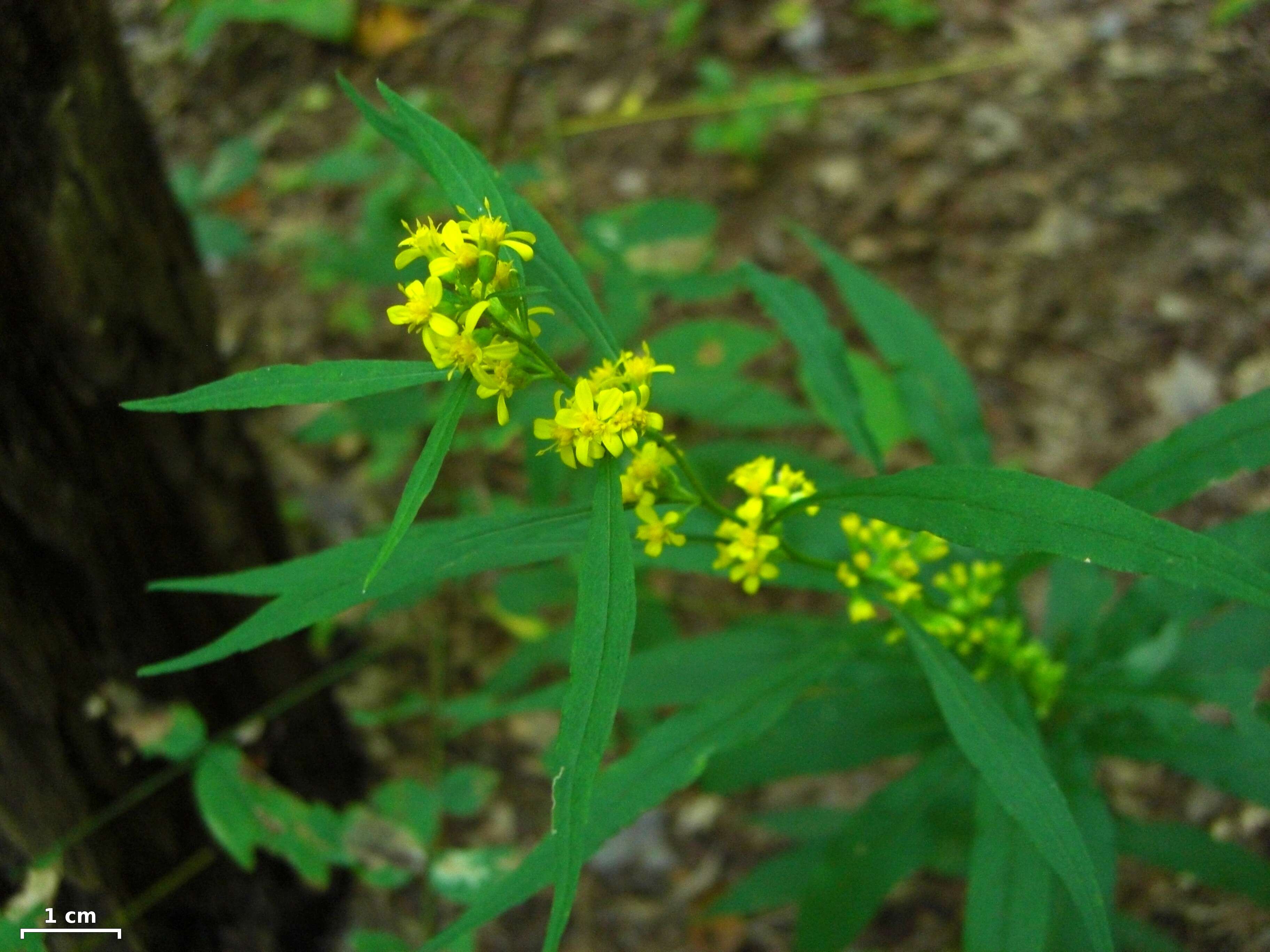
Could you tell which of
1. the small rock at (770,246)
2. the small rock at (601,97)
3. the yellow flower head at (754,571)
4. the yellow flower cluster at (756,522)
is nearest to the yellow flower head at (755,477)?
the yellow flower cluster at (756,522)

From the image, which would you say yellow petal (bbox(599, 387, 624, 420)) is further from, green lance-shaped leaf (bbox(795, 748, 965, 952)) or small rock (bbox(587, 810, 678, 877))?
small rock (bbox(587, 810, 678, 877))

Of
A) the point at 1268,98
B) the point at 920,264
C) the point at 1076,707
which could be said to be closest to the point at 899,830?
the point at 1076,707

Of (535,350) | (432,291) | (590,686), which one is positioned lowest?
(590,686)

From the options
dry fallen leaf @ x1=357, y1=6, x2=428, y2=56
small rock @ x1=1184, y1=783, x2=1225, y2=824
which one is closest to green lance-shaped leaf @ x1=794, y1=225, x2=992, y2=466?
small rock @ x1=1184, y1=783, x2=1225, y2=824

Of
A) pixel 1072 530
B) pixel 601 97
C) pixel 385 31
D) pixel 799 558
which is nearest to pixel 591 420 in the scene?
pixel 799 558

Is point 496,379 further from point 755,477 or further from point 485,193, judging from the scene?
point 755,477

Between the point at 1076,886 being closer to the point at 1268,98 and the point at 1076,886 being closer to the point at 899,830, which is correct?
the point at 899,830

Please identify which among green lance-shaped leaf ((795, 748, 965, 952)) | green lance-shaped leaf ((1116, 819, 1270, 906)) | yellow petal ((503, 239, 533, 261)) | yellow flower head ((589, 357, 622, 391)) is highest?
yellow petal ((503, 239, 533, 261))
